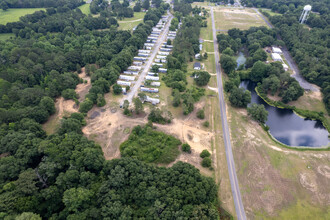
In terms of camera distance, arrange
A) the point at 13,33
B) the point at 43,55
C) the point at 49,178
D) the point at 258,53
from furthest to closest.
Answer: the point at 13,33 → the point at 258,53 → the point at 43,55 → the point at 49,178

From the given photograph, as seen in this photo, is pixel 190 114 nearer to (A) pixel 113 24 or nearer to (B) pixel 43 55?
(B) pixel 43 55

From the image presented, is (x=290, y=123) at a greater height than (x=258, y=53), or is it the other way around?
(x=258, y=53)

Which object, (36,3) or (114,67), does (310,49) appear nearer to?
(114,67)

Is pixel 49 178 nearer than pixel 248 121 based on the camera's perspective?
Yes

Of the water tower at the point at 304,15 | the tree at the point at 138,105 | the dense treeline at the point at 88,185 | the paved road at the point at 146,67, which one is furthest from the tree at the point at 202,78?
the water tower at the point at 304,15

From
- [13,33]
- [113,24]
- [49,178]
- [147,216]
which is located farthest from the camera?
[113,24]

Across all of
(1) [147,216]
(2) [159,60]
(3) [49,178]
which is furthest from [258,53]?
(3) [49,178]

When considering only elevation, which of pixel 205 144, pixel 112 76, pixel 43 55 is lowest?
pixel 205 144

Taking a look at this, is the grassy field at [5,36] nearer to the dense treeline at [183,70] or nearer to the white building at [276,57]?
the dense treeline at [183,70]
